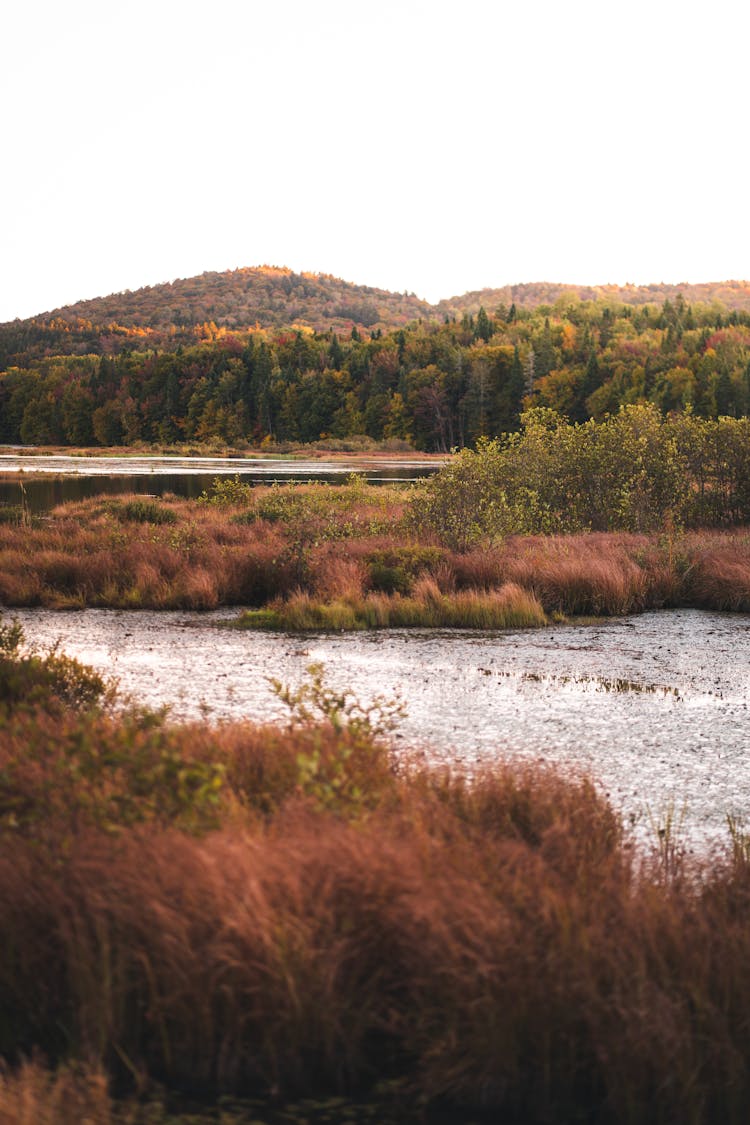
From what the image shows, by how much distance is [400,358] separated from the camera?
15762 centimetres

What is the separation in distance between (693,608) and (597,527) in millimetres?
8565

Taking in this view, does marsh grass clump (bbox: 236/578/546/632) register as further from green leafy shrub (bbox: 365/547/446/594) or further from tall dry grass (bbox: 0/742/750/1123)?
tall dry grass (bbox: 0/742/750/1123)

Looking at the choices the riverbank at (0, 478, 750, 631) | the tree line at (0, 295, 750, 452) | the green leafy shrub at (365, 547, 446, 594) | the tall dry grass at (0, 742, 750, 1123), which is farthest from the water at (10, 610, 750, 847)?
the tree line at (0, 295, 750, 452)

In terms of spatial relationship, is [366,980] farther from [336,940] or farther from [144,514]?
[144,514]

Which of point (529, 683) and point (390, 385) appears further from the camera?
point (390, 385)

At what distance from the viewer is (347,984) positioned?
4602mm

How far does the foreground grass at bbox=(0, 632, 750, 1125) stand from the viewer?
438 cm

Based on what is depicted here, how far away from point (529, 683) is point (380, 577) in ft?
A: 24.7

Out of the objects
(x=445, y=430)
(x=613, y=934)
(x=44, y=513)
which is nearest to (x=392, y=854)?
(x=613, y=934)

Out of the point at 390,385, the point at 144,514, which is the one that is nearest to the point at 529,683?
the point at 144,514

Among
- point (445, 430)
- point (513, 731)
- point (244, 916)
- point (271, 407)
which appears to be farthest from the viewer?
point (271, 407)

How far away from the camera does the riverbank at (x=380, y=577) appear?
18.9 metres

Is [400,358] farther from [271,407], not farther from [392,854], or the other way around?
[392,854]

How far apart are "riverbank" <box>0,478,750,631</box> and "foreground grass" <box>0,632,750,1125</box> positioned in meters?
13.4
